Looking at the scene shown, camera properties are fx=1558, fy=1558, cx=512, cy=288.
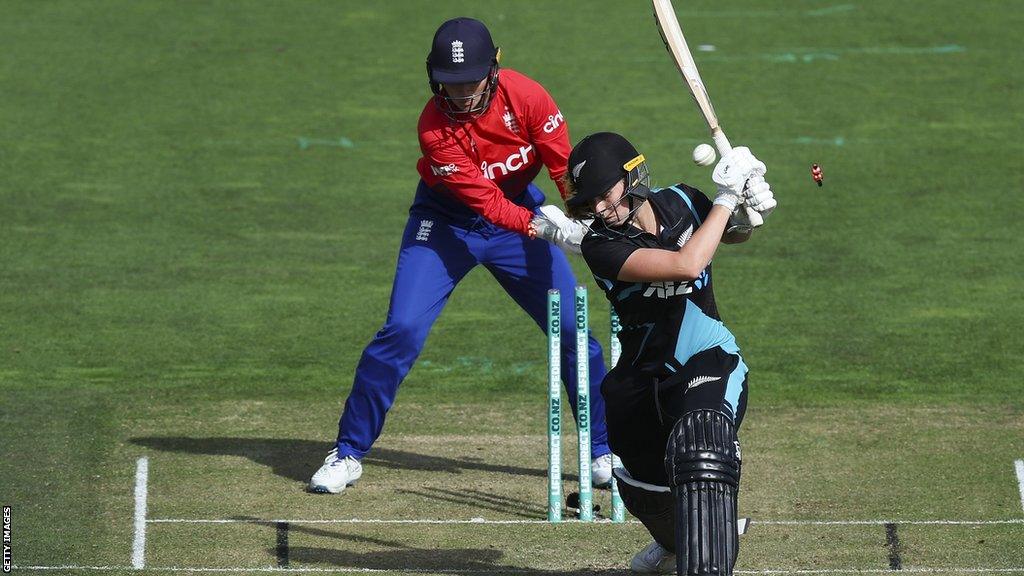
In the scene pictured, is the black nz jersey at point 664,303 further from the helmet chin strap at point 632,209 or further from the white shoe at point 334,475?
the white shoe at point 334,475

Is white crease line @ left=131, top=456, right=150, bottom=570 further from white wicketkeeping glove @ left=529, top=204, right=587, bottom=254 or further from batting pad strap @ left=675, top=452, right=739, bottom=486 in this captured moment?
batting pad strap @ left=675, top=452, right=739, bottom=486

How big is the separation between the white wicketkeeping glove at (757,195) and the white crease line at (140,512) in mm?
3138

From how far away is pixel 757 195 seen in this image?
605 centimetres

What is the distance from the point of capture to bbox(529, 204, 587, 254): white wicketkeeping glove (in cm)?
706

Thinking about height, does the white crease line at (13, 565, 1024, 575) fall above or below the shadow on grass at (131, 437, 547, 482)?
below

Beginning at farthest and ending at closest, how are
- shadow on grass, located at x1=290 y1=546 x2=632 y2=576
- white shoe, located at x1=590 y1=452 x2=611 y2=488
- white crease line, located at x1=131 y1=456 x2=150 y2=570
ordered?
white shoe, located at x1=590 y1=452 x2=611 y2=488
white crease line, located at x1=131 y1=456 x2=150 y2=570
shadow on grass, located at x1=290 y1=546 x2=632 y2=576

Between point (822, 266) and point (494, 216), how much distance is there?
506 centimetres

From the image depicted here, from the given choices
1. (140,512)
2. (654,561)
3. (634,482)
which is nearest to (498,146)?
(634,482)

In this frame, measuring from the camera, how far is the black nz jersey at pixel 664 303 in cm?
630

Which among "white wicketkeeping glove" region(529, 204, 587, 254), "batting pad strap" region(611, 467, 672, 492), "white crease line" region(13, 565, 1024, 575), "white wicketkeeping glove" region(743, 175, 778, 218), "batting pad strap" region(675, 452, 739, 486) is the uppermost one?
"white wicketkeeping glove" region(529, 204, 587, 254)

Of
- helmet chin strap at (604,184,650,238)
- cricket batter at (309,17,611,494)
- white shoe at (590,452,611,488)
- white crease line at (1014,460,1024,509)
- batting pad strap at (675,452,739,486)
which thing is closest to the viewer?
batting pad strap at (675,452,739,486)

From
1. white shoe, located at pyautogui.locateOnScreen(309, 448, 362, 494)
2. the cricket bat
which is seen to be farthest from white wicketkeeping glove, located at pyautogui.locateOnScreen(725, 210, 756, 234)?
white shoe, located at pyautogui.locateOnScreen(309, 448, 362, 494)

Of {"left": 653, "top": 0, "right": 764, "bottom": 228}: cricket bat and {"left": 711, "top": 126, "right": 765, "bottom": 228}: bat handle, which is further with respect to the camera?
{"left": 653, "top": 0, "right": 764, "bottom": 228}: cricket bat

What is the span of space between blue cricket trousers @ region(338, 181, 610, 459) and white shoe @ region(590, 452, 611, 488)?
0.18 feet
